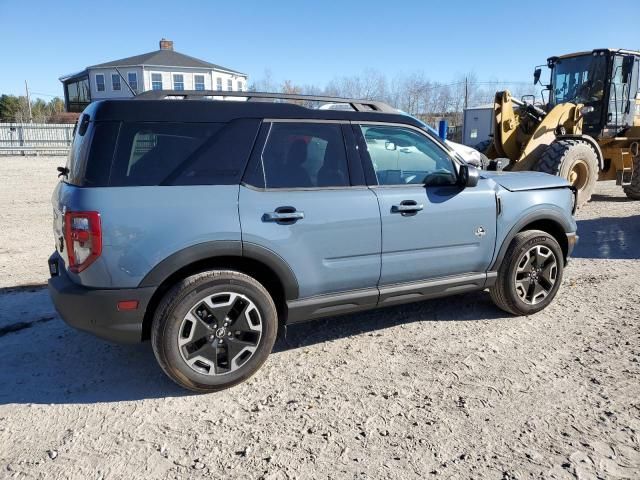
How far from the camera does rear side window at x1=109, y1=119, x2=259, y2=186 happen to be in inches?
123

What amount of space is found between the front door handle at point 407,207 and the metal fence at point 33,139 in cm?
2561

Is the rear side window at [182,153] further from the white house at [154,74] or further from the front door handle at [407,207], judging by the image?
the white house at [154,74]

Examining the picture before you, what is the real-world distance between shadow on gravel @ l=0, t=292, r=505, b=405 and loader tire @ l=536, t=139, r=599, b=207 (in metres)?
5.70

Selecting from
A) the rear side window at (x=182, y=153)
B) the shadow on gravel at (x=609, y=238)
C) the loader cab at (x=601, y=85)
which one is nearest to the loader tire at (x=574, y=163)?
the shadow on gravel at (x=609, y=238)

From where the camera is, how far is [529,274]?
182 inches

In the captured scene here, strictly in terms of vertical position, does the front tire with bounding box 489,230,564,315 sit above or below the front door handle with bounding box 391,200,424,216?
below

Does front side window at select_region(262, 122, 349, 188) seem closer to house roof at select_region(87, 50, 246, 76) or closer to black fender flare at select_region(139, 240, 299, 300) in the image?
black fender flare at select_region(139, 240, 299, 300)

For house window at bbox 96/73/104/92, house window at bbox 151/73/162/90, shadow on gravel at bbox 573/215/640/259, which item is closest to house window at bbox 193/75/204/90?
house window at bbox 151/73/162/90

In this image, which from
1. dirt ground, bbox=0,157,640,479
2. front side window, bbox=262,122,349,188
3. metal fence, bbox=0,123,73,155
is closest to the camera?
dirt ground, bbox=0,157,640,479

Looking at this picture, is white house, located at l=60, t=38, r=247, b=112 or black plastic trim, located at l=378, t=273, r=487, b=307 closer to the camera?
black plastic trim, located at l=378, t=273, r=487, b=307

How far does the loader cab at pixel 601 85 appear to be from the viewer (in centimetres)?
1049

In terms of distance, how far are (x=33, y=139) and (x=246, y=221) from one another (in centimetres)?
2934

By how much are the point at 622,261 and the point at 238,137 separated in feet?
17.8

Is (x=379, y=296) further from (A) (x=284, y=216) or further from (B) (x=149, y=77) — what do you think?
(B) (x=149, y=77)
